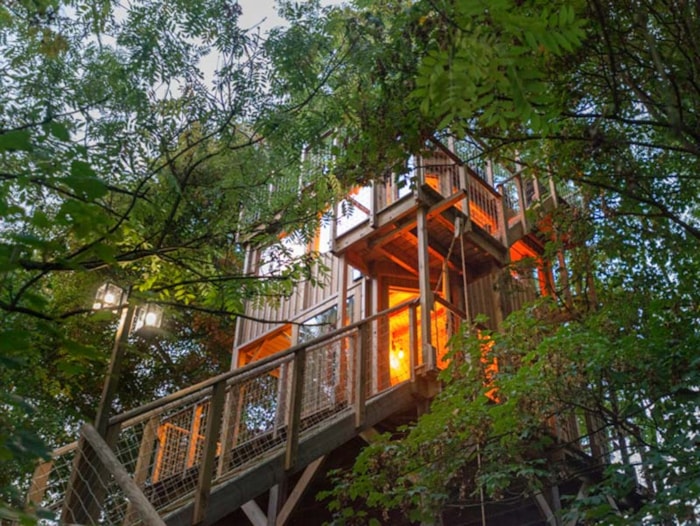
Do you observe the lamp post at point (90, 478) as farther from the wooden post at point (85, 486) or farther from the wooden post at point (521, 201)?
the wooden post at point (521, 201)

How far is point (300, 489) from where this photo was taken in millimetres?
6773

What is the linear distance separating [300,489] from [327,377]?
4.21 ft

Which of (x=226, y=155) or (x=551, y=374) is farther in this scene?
(x=551, y=374)

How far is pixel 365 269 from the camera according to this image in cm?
962

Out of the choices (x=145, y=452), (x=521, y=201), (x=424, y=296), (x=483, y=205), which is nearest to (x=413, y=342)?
(x=424, y=296)

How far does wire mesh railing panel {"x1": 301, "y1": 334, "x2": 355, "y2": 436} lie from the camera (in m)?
7.27

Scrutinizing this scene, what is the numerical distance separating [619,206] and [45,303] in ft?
16.8

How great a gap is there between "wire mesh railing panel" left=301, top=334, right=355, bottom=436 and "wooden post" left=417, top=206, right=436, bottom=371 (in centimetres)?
86

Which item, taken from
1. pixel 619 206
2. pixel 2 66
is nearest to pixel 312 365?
pixel 619 206

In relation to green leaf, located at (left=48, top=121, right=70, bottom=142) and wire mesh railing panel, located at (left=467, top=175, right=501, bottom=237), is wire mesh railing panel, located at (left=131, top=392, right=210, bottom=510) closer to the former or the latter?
green leaf, located at (left=48, top=121, right=70, bottom=142)

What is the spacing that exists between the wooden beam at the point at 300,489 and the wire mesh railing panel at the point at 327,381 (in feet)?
1.67

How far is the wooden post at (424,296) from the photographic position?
288 inches

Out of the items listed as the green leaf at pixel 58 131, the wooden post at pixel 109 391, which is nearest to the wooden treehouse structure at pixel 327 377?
the wooden post at pixel 109 391

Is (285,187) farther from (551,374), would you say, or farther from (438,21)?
(551,374)
